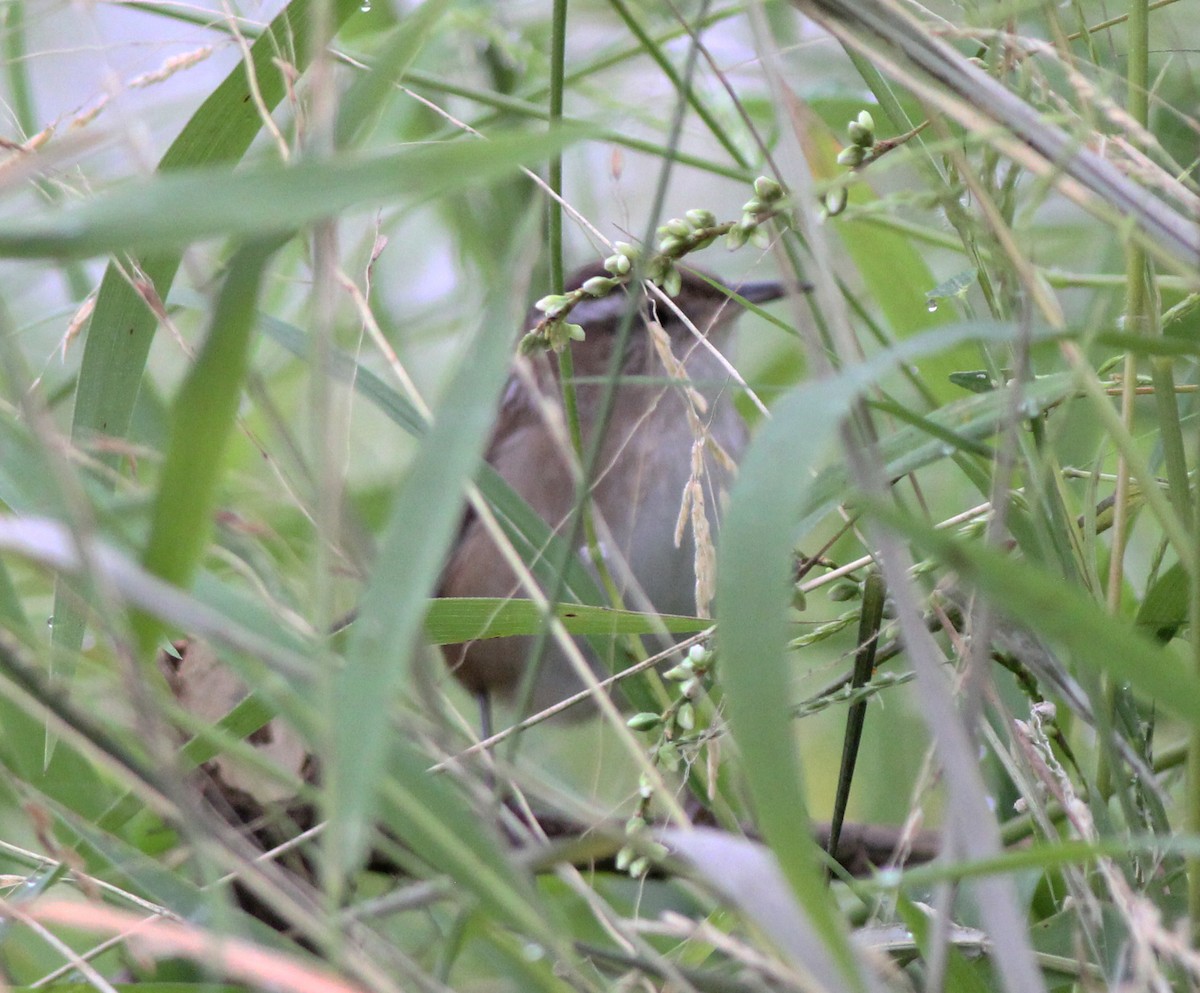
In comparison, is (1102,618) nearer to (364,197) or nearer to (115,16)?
(364,197)

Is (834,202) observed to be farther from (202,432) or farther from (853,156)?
(202,432)

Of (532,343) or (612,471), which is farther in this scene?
(612,471)

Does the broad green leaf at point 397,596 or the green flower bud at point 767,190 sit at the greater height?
the green flower bud at point 767,190

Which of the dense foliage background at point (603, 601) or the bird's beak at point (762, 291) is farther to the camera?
the bird's beak at point (762, 291)

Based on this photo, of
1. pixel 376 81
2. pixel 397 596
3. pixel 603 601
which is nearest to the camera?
pixel 397 596

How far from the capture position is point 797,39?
2441 millimetres

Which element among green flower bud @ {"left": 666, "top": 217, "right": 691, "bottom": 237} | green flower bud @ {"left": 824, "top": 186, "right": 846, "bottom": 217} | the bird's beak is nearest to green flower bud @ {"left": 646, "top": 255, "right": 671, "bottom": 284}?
green flower bud @ {"left": 666, "top": 217, "right": 691, "bottom": 237}

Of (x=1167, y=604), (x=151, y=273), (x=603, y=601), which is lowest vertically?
(x=603, y=601)

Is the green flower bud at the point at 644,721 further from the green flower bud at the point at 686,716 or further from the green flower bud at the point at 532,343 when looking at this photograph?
the green flower bud at the point at 532,343

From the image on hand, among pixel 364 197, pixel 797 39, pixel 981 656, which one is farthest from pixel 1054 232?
pixel 364 197

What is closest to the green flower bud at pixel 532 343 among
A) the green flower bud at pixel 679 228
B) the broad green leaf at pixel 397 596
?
the green flower bud at pixel 679 228

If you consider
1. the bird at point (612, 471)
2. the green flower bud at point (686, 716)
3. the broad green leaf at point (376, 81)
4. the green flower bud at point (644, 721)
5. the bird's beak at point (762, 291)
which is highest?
the broad green leaf at point (376, 81)

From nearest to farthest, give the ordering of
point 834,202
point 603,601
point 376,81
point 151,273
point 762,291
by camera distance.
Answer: point 376,81 < point 834,202 < point 151,273 < point 603,601 < point 762,291

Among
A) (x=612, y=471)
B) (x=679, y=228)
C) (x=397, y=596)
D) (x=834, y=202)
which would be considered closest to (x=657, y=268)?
(x=679, y=228)
